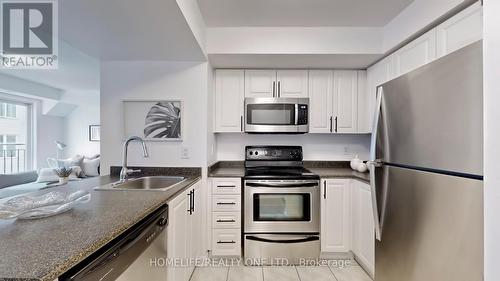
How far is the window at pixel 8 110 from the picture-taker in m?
4.31

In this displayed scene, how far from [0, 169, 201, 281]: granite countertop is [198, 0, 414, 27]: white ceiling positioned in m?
1.68

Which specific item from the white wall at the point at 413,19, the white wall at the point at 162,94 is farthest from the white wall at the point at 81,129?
the white wall at the point at 413,19

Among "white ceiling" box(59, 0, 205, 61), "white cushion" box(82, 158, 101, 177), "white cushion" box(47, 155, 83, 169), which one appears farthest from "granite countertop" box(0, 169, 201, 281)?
"white cushion" box(47, 155, 83, 169)

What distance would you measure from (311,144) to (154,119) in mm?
1944

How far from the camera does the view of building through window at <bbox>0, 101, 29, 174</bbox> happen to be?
4328mm

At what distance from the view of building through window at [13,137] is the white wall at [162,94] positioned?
3.61 metres

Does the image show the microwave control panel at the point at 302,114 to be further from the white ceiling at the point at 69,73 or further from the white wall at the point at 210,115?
the white ceiling at the point at 69,73

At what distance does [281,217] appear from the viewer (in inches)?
93.3

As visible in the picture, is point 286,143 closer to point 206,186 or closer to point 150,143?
point 206,186

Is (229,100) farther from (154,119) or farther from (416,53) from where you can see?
(416,53)

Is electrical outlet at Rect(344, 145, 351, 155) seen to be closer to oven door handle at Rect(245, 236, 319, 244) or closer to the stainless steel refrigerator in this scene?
oven door handle at Rect(245, 236, 319, 244)

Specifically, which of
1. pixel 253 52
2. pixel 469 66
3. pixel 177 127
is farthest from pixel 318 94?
pixel 469 66

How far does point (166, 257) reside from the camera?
4.75 feet

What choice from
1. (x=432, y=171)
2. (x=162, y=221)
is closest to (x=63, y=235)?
(x=162, y=221)
